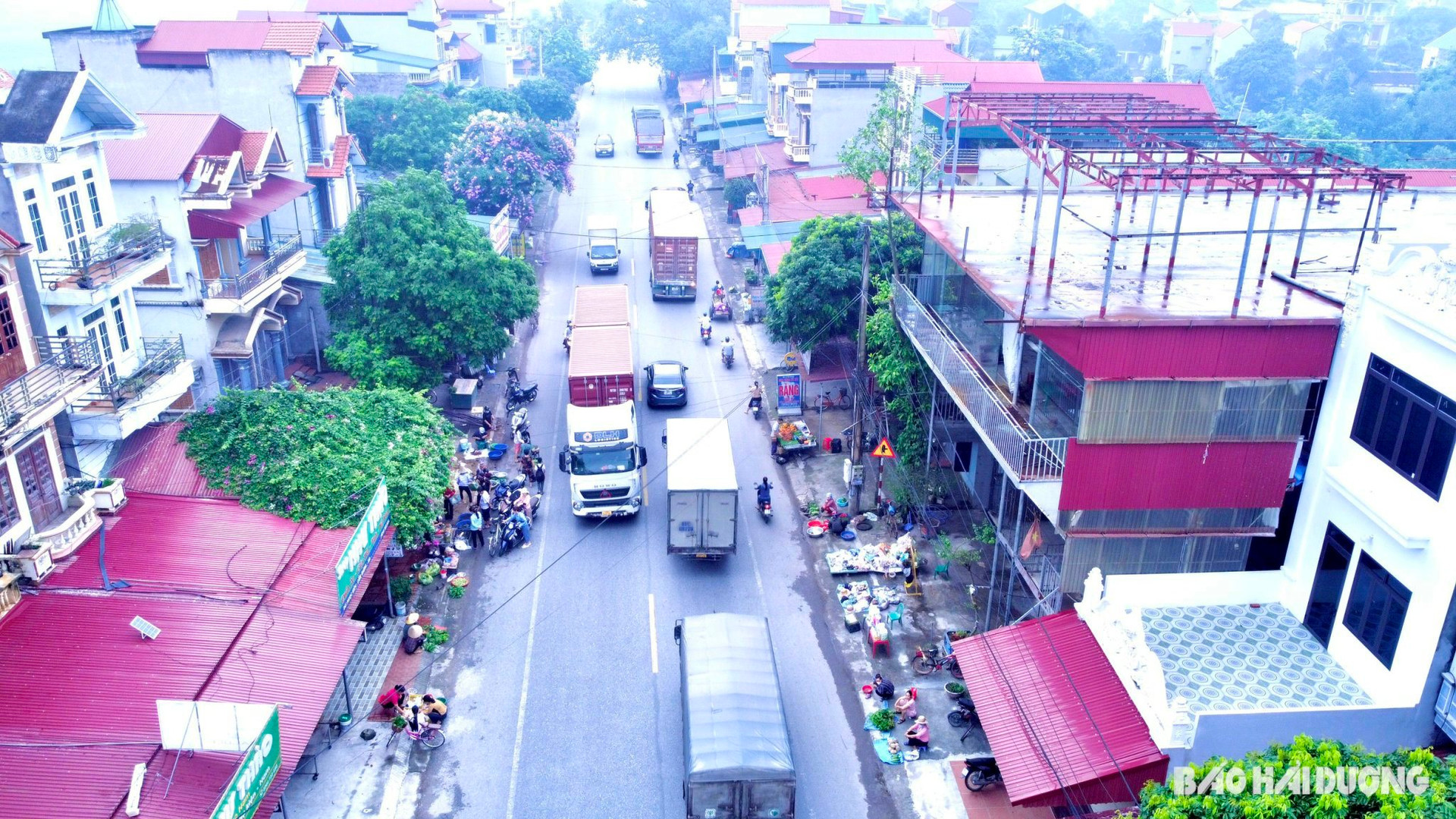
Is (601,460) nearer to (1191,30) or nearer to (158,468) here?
(158,468)

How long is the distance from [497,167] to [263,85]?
15.9 metres

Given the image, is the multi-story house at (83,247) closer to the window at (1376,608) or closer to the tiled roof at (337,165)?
the tiled roof at (337,165)

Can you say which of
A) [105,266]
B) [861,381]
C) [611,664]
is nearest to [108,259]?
[105,266]

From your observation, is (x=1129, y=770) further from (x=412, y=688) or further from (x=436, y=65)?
(x=436, y=65)

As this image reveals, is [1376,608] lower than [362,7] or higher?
lower

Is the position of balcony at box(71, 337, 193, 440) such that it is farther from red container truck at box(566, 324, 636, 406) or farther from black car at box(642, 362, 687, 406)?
black car at box(642, 362, 687, 406)

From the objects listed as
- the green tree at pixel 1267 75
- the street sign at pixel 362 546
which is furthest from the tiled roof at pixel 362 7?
the green tree at pixel 1267 75

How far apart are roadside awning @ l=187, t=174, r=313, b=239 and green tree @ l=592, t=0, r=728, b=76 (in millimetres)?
64870

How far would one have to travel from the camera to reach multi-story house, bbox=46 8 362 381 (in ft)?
112

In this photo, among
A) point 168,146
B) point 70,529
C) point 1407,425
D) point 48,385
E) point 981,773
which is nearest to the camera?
point 1407,425

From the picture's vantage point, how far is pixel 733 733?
1706 cm

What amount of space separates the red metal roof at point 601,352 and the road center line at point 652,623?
8.15 meters

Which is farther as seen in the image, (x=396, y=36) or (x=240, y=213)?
(x=396, y=36)

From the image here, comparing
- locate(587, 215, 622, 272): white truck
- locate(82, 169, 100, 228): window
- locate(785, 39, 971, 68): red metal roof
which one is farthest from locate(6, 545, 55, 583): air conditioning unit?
locate(785, 39, 971, 68): red metal roof
